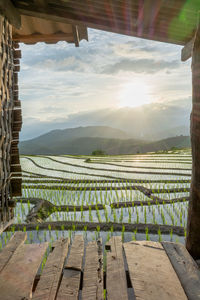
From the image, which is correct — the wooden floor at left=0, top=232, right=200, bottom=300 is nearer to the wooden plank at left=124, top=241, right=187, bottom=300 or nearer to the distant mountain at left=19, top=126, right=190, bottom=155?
the wooden plank at left=124, top=241, right=187, bottom=300

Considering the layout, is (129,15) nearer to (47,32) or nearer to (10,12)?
(10,12)

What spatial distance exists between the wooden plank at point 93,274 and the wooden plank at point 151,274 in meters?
0.24

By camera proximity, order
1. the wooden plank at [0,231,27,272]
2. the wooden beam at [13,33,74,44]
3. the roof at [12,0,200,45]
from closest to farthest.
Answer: the wooden plank at [0,231,27,272] → the roof at [12,0,200,45] → the wooden beam at [13,33,74,44]

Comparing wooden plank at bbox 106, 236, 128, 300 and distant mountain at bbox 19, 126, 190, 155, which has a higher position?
distant mountain at bbox 19, 126, 190, 155

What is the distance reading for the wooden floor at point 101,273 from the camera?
1509 millimetres

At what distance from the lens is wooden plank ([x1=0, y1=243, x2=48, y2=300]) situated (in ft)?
4.98

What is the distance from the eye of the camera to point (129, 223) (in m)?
3.21

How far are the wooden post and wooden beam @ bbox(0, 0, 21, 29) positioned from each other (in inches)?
69.6

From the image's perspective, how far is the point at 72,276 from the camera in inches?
66.8

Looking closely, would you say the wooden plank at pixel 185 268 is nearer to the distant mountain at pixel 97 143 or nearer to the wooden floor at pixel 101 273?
the wooden floor at pixel 101 273

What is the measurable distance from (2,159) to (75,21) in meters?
1.72

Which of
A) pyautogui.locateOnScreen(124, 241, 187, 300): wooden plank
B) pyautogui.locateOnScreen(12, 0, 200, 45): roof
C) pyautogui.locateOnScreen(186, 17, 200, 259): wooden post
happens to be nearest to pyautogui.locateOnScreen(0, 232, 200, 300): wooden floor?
pyautogui.locateOnScreen(124, 241, 187, 300): wooden plank

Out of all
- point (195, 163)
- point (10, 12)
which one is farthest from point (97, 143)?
point (195, 163)

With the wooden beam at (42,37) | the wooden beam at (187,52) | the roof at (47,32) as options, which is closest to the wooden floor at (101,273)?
the wooden beam at (187,52)
